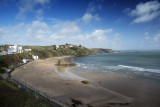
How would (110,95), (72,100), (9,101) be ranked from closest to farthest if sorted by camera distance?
(9,101) < (72,100) < (110,95)

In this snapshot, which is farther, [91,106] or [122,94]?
[122,94]

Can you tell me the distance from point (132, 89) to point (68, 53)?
10514 centimetres

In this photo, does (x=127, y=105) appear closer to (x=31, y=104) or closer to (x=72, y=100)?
(x=72, y=100)

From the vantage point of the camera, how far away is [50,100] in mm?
12148

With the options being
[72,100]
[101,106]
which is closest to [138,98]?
[101,106]

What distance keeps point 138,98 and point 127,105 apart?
3367 millimetres

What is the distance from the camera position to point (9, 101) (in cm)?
970

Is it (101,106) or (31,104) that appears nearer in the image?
(31,104)

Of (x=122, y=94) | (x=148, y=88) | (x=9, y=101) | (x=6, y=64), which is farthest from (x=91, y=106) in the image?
(x=6, y=64)

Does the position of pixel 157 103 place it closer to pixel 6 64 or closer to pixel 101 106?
pixel 101 106

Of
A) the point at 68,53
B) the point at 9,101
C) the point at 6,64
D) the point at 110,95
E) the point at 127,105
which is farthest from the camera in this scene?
the point at 68,53

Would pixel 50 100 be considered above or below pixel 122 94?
above

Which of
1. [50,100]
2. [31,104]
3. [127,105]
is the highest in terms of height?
[31,104]

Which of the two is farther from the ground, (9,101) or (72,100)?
(9,101)
